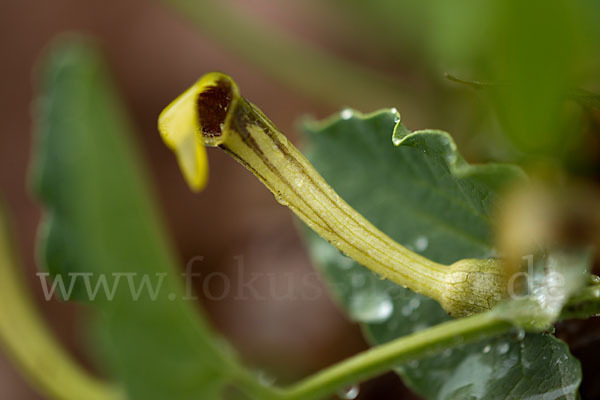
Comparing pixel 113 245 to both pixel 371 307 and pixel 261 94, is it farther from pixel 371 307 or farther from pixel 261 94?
pixel 261 94

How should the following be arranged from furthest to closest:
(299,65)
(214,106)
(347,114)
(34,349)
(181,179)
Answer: (181,179) < (299,65) < (34,349) < (347,114) < (214,106)

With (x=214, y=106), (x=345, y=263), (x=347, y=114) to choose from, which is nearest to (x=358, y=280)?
(x=345, y=263)

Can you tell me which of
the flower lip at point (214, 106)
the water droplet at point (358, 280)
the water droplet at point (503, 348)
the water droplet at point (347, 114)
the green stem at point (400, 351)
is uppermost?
the flower lip at point (214, 106)

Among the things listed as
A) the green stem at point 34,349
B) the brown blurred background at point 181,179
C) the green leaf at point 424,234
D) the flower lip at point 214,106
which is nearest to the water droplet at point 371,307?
the green leaf at point 424,234

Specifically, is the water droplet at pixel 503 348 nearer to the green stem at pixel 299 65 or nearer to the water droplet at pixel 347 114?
the water droplet at pixel 347 114

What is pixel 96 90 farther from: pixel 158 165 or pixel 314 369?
pixel 158 165

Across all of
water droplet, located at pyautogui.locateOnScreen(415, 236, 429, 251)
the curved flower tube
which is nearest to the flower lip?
the curved flower tube

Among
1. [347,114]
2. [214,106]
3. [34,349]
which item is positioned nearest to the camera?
[214,106]
